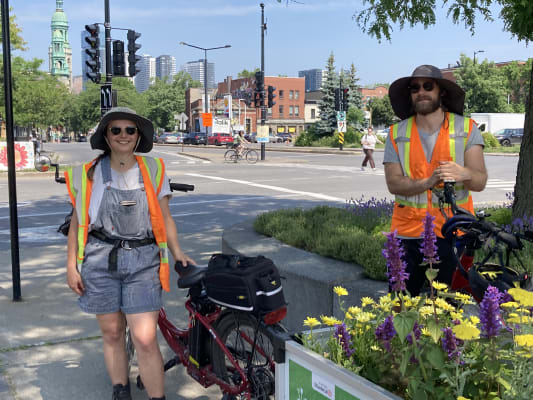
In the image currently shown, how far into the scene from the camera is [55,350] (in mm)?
4707

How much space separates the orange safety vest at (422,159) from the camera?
3.15 metres

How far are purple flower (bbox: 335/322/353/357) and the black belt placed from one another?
1372 millimetres

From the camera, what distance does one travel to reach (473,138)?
3.17 metres

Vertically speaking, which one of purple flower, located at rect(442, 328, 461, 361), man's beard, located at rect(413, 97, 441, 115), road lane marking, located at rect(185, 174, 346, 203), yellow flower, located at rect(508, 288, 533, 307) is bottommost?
road lane marking, located at rect(185, 174, 346, 203)

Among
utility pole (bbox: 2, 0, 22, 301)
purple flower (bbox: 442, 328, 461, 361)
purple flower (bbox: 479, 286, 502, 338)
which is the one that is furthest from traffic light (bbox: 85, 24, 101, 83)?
purple flower (bbox: 479, 286, 502, 338)

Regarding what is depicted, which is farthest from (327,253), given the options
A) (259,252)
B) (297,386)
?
(297,386)

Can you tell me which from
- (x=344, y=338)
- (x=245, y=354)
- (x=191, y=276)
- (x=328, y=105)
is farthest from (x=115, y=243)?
Result: (x=328, y=105)

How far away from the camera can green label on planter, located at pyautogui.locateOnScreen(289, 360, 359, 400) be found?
2018 millimetres

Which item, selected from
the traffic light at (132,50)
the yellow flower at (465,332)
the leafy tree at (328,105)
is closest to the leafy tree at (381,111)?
the leafy tree at (328,105)

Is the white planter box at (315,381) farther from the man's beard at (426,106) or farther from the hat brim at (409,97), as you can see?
the hat brim at (409,97)

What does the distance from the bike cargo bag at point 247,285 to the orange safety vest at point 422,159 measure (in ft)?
2.45

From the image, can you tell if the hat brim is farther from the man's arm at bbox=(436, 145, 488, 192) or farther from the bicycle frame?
the bicycle frame

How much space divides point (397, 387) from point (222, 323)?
1.29 metres

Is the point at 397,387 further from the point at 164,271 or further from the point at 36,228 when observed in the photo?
the point at 36,228
